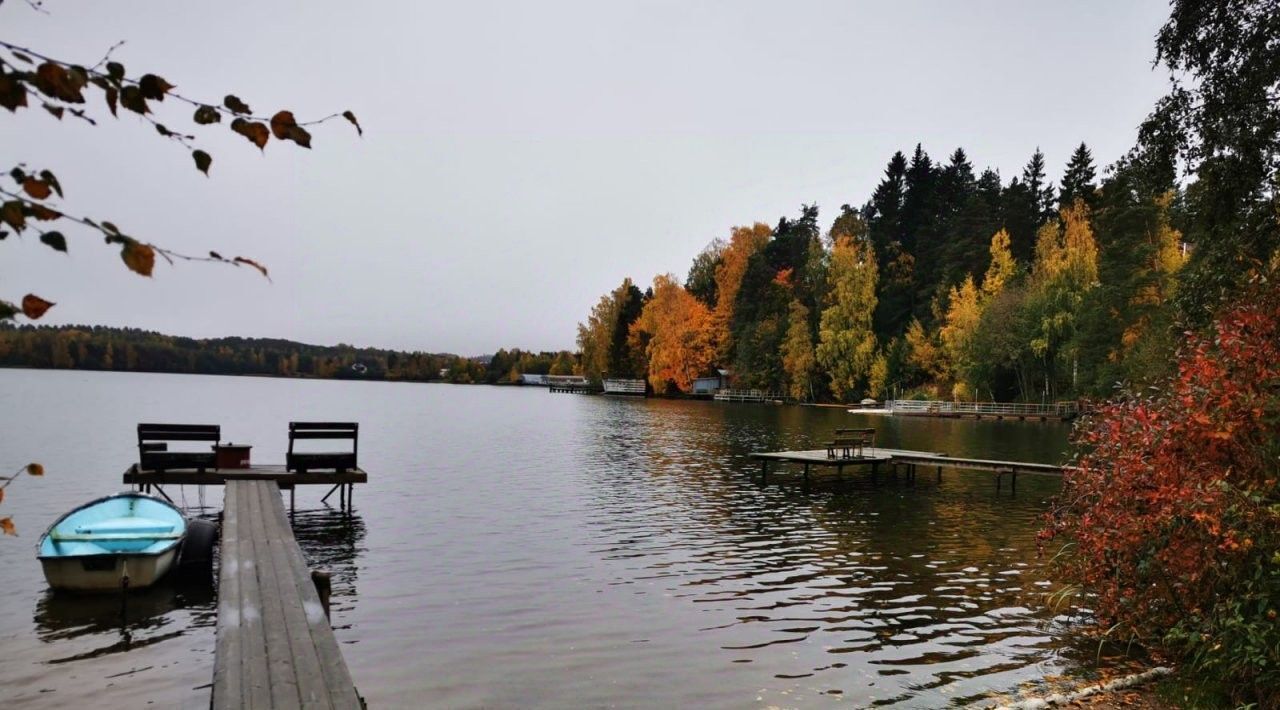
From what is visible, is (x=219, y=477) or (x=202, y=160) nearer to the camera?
(x=202, y=160)

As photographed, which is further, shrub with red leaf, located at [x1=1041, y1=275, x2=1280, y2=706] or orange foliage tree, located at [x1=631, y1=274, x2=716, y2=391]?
orange foliage tree, located at [x1=631, y1=274, x2=716, y2=391]

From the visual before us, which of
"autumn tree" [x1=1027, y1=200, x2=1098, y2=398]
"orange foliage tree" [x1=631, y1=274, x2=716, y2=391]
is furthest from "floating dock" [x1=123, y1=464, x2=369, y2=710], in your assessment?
"orange foliage tree" [x1=631, y1=274, x2=716, y2=391]

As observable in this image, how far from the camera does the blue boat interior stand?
12.2 meters

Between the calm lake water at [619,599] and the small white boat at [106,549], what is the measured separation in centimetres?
39

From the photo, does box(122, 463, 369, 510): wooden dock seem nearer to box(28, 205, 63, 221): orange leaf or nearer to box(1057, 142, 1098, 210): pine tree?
box(28, 205, 63, 221): orange leaf

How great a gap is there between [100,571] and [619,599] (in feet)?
25.5

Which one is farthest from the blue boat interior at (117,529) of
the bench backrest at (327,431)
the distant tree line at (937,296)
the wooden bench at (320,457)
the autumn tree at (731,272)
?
the autumn tree at (731,272)

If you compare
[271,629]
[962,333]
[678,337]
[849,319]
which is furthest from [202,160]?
[678,337]

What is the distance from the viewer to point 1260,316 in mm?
8906

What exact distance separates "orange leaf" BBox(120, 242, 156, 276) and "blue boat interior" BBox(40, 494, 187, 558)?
12.3 metres

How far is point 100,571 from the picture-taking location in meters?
12.1

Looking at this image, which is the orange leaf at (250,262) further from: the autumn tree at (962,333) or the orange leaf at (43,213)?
the autumn tree at (962,333)

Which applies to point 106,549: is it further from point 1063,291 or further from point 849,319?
point 849,319

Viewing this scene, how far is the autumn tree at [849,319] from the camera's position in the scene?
276ft
